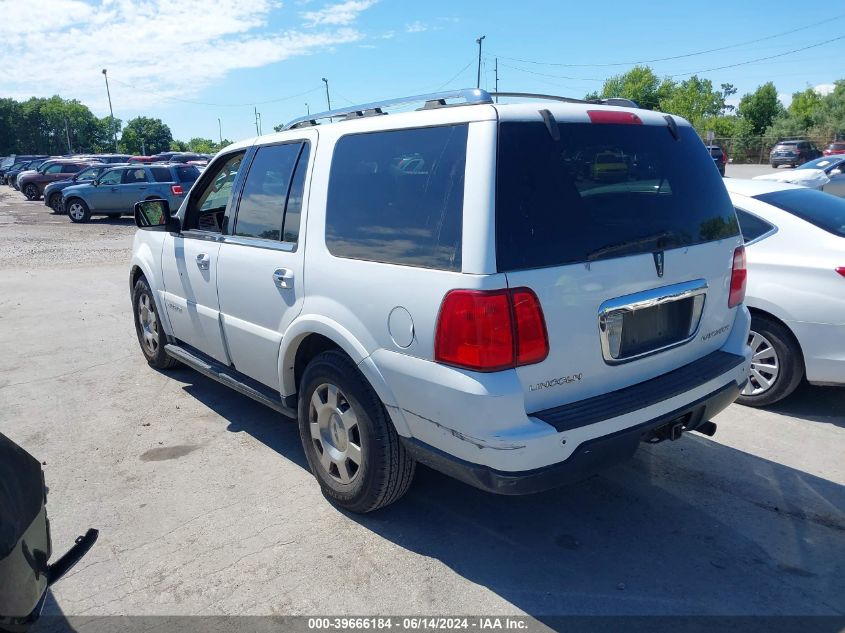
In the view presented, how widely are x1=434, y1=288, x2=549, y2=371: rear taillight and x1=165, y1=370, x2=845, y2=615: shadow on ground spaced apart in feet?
3.63

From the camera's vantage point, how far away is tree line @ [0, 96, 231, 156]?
94.8 m

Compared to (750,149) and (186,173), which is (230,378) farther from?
(750,149)

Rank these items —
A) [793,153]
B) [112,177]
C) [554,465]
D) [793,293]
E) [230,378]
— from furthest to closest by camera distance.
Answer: [793,153]
[112,177]
[793,293]
[230,378]
[554,465]

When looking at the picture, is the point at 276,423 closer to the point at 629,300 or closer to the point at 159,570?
the point at 159,570

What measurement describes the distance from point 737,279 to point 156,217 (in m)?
4.36

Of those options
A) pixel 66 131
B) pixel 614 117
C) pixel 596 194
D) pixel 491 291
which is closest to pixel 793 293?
pixel 614 117

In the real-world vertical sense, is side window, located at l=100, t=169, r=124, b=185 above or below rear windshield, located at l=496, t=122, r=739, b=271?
below

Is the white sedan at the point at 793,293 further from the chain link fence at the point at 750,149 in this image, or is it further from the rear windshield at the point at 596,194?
the chain link fence at the point at 750,149

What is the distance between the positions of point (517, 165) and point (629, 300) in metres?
0.81

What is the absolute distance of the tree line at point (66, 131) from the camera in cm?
9481

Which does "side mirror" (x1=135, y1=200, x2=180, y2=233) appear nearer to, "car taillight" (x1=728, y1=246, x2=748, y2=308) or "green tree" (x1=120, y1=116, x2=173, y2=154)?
"car taillight" (x1=728, y1=246, x2=748, y2=308)

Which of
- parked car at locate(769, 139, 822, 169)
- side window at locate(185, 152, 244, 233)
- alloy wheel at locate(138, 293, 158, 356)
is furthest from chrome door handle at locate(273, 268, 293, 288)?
parked car at locate(769, 139, 822, 169)

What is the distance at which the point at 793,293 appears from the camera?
461 cm

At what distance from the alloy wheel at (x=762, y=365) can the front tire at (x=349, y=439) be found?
9.85 ft
